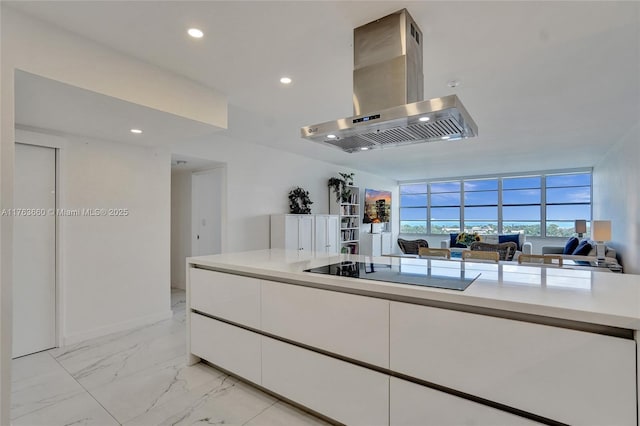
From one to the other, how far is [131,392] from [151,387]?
0.13m

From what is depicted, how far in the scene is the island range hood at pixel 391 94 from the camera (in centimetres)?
190

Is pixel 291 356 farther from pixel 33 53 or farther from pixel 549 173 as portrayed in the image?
pixel 549 173

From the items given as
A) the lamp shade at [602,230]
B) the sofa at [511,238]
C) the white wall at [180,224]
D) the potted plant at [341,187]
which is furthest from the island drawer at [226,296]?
the sofa at [511,238]

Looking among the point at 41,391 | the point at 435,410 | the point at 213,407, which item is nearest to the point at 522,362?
the point at 435,410

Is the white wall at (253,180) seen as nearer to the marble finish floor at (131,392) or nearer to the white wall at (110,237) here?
the white wall at (110,237)

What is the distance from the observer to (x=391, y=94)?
6.62 ft

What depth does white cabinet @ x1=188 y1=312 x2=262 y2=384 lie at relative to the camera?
224 cm

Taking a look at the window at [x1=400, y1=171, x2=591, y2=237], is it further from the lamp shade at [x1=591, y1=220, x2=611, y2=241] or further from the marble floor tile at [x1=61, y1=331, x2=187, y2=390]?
the marble floor tile at [x1=61, y1=331, x2=187, y2=390]

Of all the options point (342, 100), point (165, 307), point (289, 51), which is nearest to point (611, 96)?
point (342, 100)

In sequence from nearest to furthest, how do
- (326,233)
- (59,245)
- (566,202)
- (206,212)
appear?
(59,245) < (206,212) < (326,233) < (566,202)

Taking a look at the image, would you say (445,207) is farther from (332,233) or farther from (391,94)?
(391,94)

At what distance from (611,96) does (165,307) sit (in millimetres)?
5667

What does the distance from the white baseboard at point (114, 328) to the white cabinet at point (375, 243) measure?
5.27 meters

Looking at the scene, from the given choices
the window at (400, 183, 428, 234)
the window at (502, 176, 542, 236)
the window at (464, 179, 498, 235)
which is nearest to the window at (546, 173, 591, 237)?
the window at (502, 176, 542, 236)
